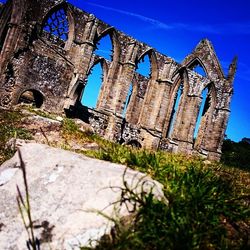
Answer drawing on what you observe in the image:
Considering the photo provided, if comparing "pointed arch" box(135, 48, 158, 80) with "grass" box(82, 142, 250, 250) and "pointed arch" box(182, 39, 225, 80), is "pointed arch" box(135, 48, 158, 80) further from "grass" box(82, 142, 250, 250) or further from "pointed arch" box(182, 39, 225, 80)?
"grass" box(82, 142, 250, 250)

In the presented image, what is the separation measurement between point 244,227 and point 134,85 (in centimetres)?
3463

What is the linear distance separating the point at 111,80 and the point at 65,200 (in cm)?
2378

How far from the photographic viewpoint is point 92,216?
2258 millimetres

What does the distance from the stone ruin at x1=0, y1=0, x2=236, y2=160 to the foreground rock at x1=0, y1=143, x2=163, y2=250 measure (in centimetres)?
1621

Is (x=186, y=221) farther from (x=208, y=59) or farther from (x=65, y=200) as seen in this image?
(x=208, y=59)

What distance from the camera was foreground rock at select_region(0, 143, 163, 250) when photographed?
221 centimetres

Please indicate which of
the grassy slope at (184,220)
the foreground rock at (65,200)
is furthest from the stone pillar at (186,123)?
the foreground rock at (65,200)

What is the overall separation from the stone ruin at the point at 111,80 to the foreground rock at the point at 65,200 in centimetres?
1621

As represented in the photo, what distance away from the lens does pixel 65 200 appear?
2.48 metres

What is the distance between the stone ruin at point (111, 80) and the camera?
61.6ft

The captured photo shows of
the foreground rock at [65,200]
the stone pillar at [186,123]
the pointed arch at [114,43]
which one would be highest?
the pointed arch at [114,43]

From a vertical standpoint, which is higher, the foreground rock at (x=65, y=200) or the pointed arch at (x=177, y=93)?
the pointed arch at (x=177, y=93)

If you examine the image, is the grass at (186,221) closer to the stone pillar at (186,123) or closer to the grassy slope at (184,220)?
the grassy slope at (184,220)

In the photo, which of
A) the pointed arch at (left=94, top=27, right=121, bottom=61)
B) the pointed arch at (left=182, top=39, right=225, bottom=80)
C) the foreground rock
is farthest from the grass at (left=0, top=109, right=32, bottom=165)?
the pointed arch at (left=182, top=39, right=225, bottom=80)
